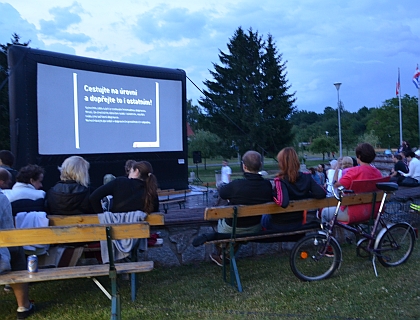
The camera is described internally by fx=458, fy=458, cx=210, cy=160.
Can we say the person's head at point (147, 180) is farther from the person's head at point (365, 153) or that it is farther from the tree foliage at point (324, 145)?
the tree foliage at point (324, 145)

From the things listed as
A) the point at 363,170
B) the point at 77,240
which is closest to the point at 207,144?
the point at 363,170

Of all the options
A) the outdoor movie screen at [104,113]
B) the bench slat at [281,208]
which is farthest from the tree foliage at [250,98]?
the bench slat at [281,208]

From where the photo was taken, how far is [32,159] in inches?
374

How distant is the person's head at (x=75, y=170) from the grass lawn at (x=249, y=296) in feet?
3.37

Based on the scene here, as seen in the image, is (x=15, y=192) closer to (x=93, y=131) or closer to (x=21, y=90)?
(x=21, y=90)

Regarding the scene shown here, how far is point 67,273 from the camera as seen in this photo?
11.0 feet

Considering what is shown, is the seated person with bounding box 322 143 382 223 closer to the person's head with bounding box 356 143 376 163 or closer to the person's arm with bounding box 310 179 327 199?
the person's head with bounding box 356 143 376 163

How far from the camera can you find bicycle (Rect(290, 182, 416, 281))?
4.22 m

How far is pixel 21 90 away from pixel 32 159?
→ 1.43 metres

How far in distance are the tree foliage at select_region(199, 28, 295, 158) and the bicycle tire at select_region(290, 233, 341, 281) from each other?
29.9m

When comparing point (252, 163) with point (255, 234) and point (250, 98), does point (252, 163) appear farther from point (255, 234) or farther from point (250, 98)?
point (250, 98)

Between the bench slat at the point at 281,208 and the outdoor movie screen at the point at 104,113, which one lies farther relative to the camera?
the outdoor movie screen at the point at 104,113

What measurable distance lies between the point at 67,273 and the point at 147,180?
1.22 meters

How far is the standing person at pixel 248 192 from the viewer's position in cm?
433
